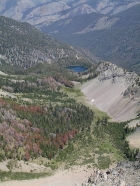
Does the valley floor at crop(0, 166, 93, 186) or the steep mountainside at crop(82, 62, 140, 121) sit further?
the steep mountainside at crop(82, 62, 140, 121)

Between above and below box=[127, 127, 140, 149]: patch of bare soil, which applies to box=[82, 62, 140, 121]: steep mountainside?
above

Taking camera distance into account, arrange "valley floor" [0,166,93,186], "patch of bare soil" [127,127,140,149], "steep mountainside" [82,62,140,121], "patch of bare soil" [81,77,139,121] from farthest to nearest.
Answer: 1. "steep mountainside" [82,62,140,121]
2. "patch of bare soil" [81,77,139,121]
3. "patch of bare soil" [127,127,140,149]
4. "valley floor" [0,166,93,186]

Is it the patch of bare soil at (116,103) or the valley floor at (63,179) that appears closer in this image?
the valley floor at (63,179)

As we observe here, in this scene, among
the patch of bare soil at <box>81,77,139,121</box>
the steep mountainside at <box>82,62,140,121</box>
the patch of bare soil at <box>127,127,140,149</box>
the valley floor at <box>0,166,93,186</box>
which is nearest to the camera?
the valley floor at <box>0,166,93,186</box>

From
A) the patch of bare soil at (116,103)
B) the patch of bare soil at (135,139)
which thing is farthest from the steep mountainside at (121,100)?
the patch of bare soil at (135,139)

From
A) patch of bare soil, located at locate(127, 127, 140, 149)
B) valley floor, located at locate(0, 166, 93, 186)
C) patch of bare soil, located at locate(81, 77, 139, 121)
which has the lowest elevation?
valley floor, located at locate(0, 166, 93, 186)

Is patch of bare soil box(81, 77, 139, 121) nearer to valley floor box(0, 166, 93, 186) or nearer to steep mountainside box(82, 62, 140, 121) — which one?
steep mountainside box(82, 62, 140, 121)

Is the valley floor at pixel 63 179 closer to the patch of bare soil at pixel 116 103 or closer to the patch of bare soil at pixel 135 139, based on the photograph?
the patch of bare soil at pixel 135 139

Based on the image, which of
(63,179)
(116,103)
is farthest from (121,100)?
(63,179)

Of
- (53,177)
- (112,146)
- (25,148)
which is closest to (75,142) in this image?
(112,146)

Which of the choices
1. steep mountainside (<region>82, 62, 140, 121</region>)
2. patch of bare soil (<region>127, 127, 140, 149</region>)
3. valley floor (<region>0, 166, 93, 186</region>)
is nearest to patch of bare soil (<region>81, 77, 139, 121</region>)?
steep mountainside (<region>82, 62, 140, 121</region>)

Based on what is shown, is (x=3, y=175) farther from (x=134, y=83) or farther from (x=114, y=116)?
(x=134, y=83)
